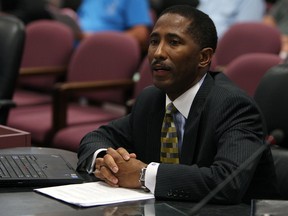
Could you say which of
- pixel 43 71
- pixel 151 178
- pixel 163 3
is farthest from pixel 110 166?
pixel 163 3

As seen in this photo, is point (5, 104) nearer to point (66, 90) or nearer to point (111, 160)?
point (66, 90)

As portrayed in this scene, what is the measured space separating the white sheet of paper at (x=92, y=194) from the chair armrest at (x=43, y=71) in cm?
282

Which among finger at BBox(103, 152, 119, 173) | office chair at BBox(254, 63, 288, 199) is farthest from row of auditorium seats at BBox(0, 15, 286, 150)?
finger at BBox(103, 152, 119, 173)

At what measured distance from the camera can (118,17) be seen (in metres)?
5.67

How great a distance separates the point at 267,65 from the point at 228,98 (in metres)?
1.45

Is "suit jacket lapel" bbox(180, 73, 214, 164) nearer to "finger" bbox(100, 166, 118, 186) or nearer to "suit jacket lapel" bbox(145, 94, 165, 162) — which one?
"suit jacket lapel" bbox(145, 94, 165, 162)

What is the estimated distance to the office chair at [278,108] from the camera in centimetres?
245

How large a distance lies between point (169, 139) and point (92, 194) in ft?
1.41

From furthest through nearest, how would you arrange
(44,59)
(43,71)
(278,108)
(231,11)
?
(231,11)
(44,59)
(43,71)
(278,108)

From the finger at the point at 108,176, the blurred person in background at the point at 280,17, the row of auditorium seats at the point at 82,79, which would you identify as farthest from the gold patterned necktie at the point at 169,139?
the blurred person in background at the point at 280,17

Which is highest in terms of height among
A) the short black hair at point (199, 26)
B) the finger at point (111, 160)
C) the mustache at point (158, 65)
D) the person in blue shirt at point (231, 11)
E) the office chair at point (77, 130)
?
the short black hair at point (199, 26)

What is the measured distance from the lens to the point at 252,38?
465 cm

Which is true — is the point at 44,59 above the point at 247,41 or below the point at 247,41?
below

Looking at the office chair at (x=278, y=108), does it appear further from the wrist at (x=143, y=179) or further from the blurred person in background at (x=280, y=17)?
the blurred person in background at (x=280, y=17)
